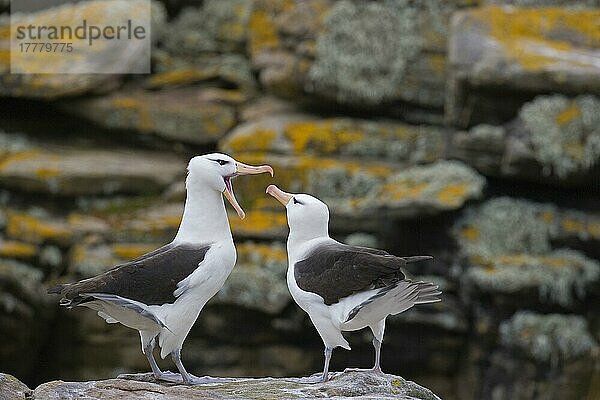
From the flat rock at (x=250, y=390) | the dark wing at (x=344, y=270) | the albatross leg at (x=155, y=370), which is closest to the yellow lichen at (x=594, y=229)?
the flat rock at (x=250, y=390)

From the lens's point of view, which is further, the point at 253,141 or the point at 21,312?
the point at 253,141

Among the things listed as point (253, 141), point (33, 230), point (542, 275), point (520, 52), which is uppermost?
point (520, 52)

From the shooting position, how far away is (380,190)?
12.4 meters

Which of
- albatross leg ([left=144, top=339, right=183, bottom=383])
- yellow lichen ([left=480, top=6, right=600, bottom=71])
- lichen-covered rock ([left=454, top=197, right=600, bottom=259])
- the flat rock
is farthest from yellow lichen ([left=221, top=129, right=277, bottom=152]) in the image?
the flat rock

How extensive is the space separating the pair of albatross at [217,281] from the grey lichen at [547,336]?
18.1ft

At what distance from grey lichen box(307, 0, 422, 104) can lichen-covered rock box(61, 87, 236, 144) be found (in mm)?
1431

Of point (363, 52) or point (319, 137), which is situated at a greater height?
point (363, 52)

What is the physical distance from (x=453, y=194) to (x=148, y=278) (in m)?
6.32

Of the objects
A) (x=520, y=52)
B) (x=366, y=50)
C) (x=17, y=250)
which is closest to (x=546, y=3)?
(x=520, y=52)

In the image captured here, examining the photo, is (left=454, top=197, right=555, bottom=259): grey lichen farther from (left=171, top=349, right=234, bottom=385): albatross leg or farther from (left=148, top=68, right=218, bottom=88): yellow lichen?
(left=171, top=349, right=234, bottom=385): albatross leg

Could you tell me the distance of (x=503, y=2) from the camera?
1421 centimetres

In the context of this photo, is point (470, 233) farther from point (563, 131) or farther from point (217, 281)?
point (217, 281)

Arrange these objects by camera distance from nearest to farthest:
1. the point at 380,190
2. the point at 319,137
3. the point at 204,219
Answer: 1. the point at 204,219
2. the point at 380,190
3. the point at 319,137

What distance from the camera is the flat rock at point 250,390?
5.84m
